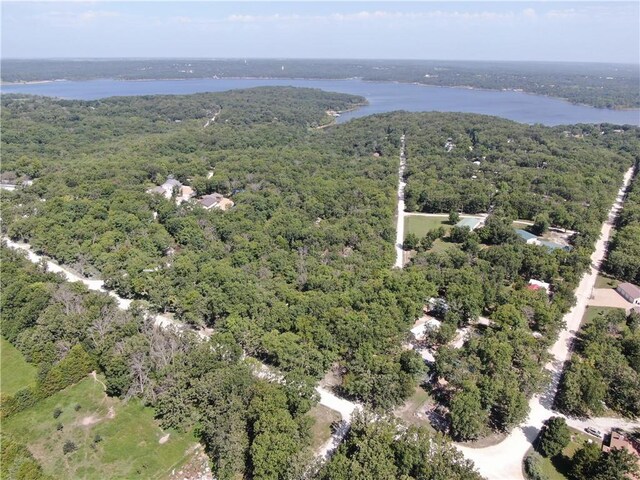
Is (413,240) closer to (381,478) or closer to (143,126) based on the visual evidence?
(381,478)

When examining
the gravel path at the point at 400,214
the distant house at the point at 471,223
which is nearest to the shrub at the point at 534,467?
the gravel path at the point at 400,214

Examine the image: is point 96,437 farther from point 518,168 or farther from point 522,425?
point 518,168

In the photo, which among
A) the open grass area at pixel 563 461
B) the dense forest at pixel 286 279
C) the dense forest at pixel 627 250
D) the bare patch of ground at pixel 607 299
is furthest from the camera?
the dense forest at pixel 627 250

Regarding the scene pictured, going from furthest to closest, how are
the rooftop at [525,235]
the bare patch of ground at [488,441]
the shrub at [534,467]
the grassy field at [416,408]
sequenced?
the rooftop at [525,235] → the grassy field at [416,408] → the bare patch of ground at [488,441] → the shrub at [534,467]

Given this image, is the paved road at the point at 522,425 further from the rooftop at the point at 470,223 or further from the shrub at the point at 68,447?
the rooftop at the point at 470,223

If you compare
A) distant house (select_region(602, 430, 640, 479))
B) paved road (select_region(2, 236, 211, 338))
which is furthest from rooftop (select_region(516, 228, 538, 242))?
paved road (select_region(2, 236, 211, 338))

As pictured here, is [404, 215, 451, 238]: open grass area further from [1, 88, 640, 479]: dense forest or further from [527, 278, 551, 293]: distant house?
[527, 278, 551, 293]: distant house

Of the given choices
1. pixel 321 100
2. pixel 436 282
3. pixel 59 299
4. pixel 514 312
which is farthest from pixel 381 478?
pixel 321 100
